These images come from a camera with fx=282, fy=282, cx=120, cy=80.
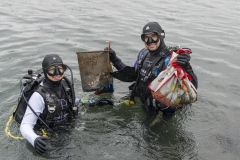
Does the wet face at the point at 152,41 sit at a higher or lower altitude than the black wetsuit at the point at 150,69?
higher

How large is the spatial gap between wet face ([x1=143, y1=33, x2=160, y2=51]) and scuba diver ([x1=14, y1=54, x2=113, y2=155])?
1.50 m

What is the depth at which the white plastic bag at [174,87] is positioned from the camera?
4.41 meters

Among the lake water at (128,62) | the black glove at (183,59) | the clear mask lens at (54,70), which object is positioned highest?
the black glove at (183,59)

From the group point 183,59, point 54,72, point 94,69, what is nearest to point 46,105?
point 54,72

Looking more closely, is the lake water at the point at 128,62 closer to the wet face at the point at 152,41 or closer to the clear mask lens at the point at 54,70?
the clear mask lens at the point at 54,70

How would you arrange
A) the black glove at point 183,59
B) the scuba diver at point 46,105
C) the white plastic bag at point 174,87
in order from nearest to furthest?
the scuba diver at point 46,105 → the black glove at point 183,59 → the white plastic bag at point 174,87

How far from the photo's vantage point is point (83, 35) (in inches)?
423

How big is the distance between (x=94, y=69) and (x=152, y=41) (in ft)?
4.85

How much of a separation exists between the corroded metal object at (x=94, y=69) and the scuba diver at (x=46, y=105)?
35.5 inches

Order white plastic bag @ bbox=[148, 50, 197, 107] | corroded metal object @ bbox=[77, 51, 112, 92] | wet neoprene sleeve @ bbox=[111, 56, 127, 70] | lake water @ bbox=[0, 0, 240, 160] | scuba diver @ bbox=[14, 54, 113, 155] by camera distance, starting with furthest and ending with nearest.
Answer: wet neoprene sleeve @ bbox=[111, 56, 127, 70] → corroded metal object @ bbox=[77, 51, 112, 92] → lake water @ bbox=[0, 0, 240, 160] → white plastic bag @ bbox=[148, 50, 197, 107] → scuba diver @ bbox=[14, 54, 113, 155]

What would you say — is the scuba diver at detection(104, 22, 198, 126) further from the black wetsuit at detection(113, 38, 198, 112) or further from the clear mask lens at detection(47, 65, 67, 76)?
the clear mask lens at detection(47, 65, 67, 76)

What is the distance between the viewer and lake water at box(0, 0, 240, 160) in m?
5.13

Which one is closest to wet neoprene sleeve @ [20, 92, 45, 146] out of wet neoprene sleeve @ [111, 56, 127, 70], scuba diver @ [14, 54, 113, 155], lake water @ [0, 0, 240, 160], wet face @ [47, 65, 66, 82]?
scuba diver @ [14, 54, 113, 155]

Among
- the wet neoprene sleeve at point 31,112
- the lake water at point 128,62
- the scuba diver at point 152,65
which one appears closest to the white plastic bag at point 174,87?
the scuba diver at point 152,65
